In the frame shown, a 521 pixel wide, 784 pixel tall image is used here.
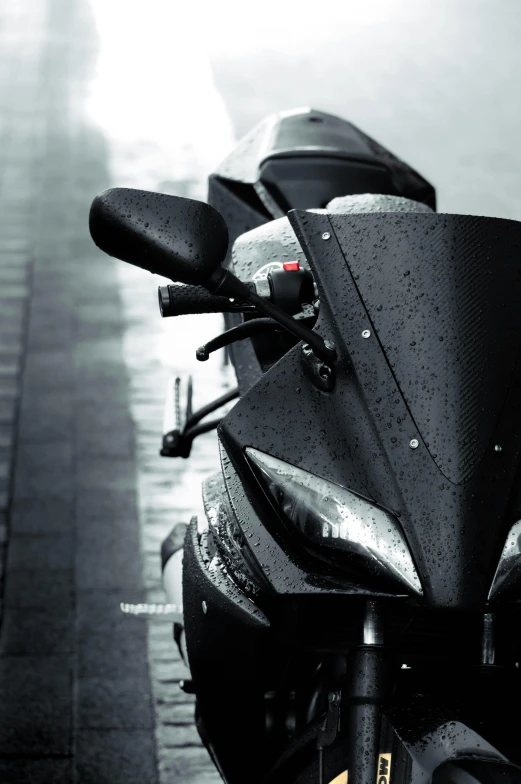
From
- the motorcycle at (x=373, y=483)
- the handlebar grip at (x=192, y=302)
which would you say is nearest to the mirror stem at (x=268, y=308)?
the motorcycle at (x=373, y=483)

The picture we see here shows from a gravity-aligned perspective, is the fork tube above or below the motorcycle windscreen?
below

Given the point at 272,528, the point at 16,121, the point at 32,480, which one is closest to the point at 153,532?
the point at 32,480

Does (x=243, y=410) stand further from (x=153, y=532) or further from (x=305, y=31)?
(x=305, y=31)

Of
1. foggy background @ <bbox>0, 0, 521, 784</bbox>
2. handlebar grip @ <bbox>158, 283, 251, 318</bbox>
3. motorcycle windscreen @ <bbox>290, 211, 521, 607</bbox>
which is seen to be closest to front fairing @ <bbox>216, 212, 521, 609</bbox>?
motorcycle windscreen @ <bbox>290, 211, 521, 607</bbox>

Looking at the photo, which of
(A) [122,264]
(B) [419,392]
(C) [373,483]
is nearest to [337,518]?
(C) [373,483]

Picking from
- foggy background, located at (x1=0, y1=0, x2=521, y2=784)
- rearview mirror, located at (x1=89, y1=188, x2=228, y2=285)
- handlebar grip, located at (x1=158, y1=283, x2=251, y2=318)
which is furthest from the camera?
foggy background, located at (x1=0, y1=0, x2=521, y2=784)

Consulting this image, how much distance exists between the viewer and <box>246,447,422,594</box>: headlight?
1.95 meters

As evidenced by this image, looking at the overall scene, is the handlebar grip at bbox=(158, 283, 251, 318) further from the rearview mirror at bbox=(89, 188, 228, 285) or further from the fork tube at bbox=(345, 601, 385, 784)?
the fork tube at bbox=(345, 601, 385, 784)

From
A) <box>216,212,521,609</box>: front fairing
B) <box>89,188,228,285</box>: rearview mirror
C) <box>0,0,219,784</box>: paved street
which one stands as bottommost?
<box>0,0,219,784</box>: paved street

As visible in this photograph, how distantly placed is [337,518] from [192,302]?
54cm

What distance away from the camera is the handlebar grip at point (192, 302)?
2.32m

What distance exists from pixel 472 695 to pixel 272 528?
42 centimetres

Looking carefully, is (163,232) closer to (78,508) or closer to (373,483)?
(373,483)

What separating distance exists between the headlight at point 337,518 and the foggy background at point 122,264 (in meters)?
1.69
